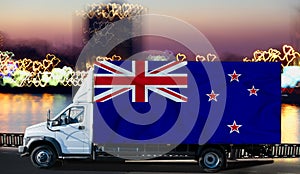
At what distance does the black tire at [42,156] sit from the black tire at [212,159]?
528 cm

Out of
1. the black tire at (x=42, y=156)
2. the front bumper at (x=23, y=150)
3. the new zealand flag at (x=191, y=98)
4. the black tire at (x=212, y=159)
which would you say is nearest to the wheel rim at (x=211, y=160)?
the black tire at (x=212, y=159)

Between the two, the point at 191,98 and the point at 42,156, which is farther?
the point at 42,156

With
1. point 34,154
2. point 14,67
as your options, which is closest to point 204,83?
point 34,154

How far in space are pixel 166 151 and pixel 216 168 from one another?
1.86m

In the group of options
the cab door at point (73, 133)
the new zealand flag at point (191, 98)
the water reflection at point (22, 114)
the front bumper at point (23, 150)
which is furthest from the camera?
the water reflection at point (22, 114)

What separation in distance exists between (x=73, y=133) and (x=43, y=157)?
1430 mm

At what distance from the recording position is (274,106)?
17.3 metres

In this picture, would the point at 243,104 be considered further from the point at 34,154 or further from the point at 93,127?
the point at 34,154

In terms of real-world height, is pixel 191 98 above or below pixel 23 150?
above

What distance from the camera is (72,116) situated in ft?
58.4

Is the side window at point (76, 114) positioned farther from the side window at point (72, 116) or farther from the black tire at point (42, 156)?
the black tire at point (42, 156)

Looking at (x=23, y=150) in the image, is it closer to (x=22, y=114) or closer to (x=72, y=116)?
(x=72, y=116)

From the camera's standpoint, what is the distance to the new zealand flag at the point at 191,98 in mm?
17234

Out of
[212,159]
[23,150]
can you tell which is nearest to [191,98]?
[212,159]
